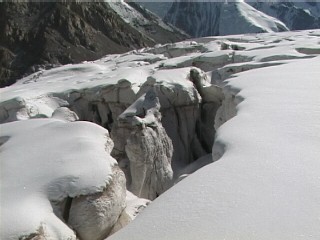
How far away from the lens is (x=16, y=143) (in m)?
6.55

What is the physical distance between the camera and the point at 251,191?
11.6ft

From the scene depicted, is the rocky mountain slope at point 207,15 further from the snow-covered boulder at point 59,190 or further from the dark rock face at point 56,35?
the snow-covered boulder at point 59,190

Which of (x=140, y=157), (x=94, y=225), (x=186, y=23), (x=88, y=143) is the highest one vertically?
(x=88, y=143)

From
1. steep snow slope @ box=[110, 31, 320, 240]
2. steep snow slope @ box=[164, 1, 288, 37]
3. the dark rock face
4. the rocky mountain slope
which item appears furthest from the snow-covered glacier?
the rocky mountain slope

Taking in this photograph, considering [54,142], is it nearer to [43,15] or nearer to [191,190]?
[191,190]

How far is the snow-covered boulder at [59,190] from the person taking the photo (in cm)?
446

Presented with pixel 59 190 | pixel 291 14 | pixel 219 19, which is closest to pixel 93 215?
pixel 59 190

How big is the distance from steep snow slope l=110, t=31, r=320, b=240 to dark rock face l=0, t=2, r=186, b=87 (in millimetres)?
44105

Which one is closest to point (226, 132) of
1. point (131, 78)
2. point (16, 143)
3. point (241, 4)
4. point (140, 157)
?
point (16, 143)

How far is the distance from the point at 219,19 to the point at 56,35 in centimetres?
6928

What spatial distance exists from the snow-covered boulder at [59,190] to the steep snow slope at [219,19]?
88.1 metres

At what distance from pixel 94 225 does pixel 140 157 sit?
4.09m

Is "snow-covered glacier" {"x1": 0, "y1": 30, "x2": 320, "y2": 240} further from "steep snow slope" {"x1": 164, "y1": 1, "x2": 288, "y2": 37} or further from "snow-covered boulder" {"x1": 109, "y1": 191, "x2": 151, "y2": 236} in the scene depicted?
"steep snow slope" {"x1": 164, "y1": 1, "x2": 288, "y2": 37}

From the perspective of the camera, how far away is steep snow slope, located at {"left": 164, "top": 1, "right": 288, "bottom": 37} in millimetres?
95938
